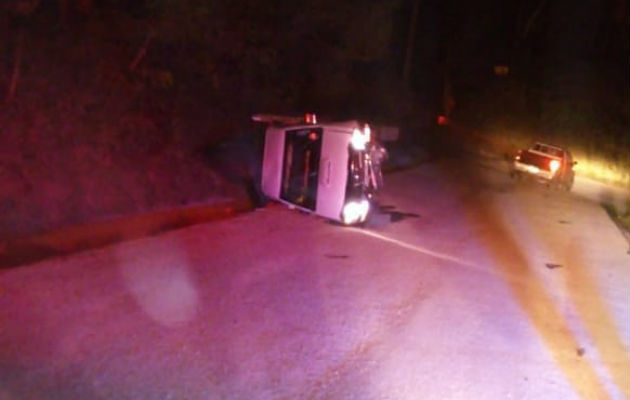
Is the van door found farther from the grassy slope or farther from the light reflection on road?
the light reflection on road

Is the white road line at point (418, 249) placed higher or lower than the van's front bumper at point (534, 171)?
higher

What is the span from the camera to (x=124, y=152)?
15.4 meters

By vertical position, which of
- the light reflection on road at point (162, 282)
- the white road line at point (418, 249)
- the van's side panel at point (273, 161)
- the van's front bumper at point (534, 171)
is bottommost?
the van's front bumper at point (534, 171)

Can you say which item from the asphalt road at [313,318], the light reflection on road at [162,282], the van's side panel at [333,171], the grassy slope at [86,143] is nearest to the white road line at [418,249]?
the asphalt road at [313,318]

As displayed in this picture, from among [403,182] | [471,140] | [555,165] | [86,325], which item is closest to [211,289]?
[86,325]

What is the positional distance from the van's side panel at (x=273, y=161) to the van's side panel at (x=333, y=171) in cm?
112

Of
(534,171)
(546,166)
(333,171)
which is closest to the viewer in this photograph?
(333,171)

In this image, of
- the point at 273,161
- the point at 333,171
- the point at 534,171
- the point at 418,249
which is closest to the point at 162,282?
the point at 418,249

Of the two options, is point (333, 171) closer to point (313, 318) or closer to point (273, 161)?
point (273, 161)

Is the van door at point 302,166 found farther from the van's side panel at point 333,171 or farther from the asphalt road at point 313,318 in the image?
the asphalt road at point 313,318

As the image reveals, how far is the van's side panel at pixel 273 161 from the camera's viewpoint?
15.9 m

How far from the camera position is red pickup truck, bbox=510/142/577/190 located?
3014cm

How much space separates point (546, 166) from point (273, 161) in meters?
16.5

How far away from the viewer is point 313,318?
347 inches
